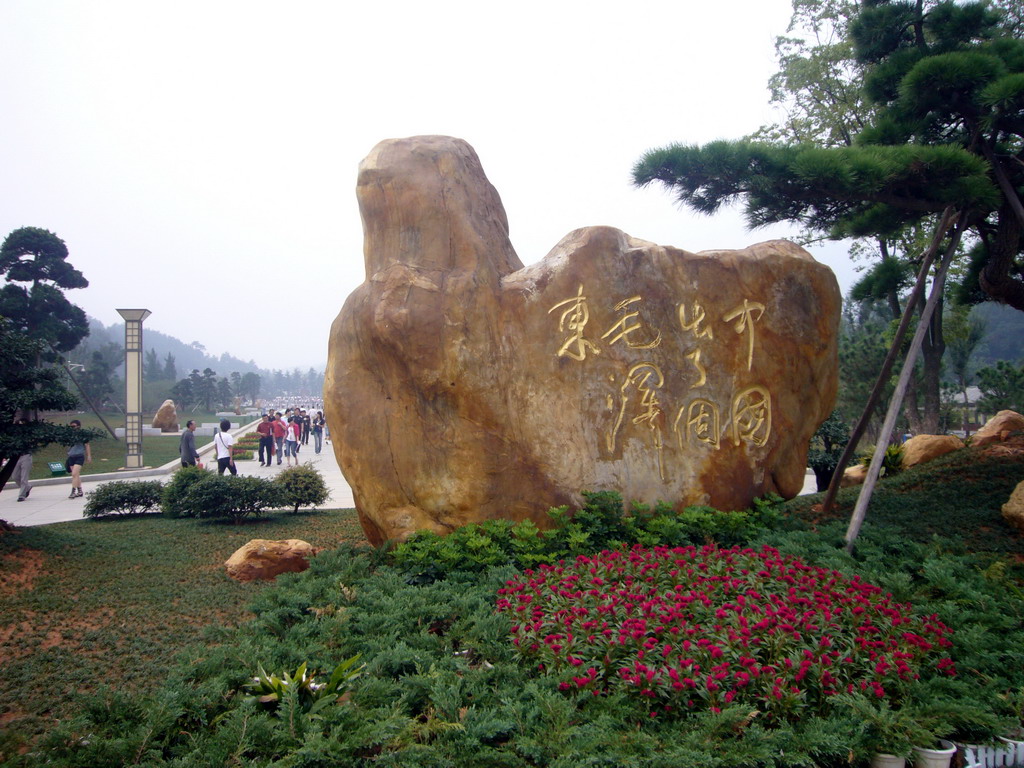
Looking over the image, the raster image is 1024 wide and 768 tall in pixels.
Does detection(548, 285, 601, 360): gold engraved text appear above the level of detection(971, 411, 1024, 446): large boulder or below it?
above

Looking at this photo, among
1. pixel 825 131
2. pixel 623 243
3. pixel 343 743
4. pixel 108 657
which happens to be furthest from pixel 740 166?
pixel 825 131

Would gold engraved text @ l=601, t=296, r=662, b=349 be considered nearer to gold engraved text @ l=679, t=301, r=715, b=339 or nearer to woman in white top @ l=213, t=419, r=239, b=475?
gold engraved text @ l=679, t=301, r=715, b=339

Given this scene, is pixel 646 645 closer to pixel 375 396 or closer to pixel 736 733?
pixel 736 733

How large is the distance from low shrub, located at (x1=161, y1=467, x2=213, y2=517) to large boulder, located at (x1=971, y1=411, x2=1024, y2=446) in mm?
9031

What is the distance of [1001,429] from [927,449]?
82 cm

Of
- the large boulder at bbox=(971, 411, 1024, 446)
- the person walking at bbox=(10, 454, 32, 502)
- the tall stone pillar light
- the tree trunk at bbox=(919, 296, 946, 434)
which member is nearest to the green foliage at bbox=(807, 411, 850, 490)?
the large boulder at bbox=(971, 411, 1024, 446)

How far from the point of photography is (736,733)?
8.98 feet

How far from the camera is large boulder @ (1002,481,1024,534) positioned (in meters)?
5.87

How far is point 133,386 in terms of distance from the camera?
15484 millimetres

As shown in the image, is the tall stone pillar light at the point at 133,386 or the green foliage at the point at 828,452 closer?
the green foliage at the point at 828,452

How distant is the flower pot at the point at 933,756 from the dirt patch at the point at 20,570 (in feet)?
17.9

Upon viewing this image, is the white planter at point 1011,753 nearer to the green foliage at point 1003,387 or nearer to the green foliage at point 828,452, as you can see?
the green foliage at point 828,452

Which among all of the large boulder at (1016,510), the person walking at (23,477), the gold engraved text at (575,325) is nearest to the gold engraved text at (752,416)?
the gold engraved text at (575,325)

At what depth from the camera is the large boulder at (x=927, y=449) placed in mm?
8727
